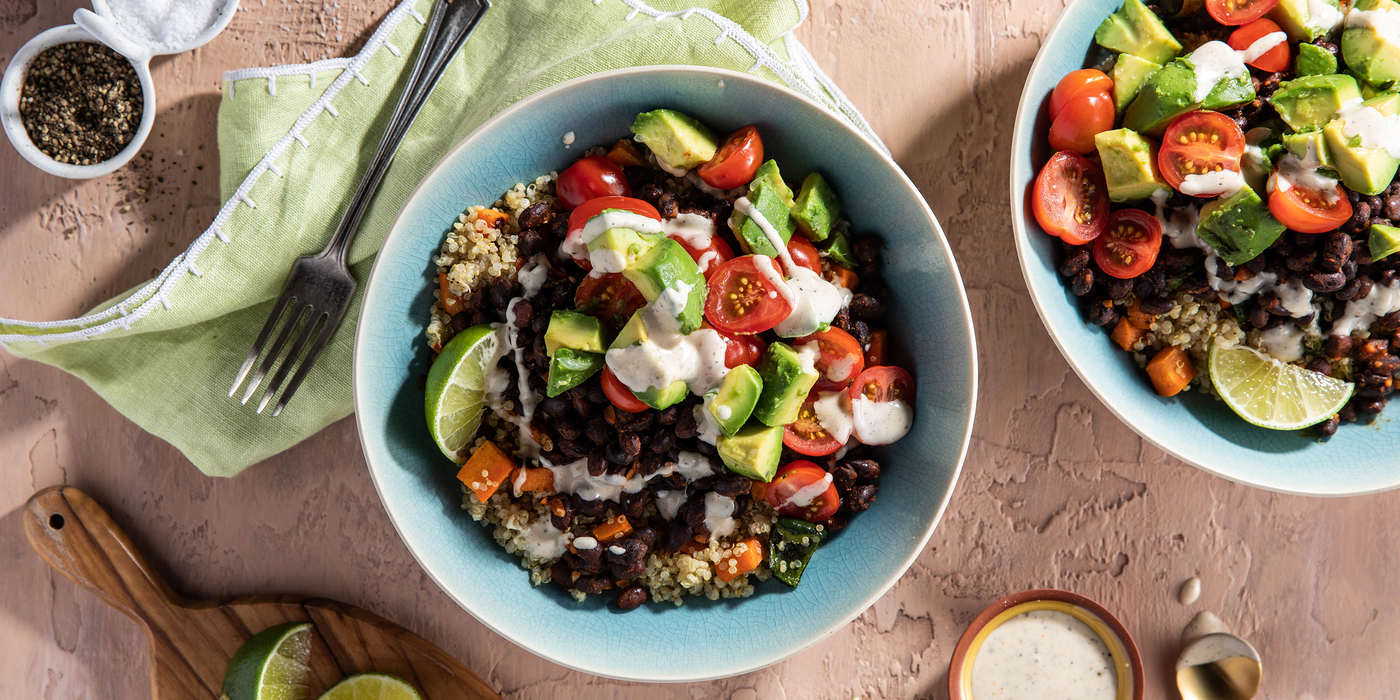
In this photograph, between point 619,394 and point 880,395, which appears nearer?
point 619,394

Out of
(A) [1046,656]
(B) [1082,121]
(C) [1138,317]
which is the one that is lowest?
(A) [1046,656]

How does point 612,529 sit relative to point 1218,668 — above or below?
above

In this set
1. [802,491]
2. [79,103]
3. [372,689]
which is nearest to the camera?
[802,491]

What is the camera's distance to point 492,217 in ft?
7.29

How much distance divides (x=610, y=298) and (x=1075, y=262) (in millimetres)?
1341

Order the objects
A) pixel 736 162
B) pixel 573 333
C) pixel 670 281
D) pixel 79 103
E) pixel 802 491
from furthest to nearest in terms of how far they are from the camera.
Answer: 1. pixel 79 103
2. pixel 802 491
3. pixel 736 162
4. pixel 573 333
5. pixel 670 281

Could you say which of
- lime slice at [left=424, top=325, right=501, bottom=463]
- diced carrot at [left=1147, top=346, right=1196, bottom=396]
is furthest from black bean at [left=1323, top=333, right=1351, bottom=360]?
lime slice at [left=424, top=325, right=501, bottom=463]

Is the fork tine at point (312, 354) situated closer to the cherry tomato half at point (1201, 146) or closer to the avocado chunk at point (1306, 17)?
the cherry tomato half at point (1201, 146)

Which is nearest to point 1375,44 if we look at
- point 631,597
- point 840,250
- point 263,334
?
point 840,250

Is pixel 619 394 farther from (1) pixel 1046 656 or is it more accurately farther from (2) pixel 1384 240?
(2) pixel 1384 240

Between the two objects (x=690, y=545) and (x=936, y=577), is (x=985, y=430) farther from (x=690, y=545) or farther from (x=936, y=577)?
(x=690, y=545)

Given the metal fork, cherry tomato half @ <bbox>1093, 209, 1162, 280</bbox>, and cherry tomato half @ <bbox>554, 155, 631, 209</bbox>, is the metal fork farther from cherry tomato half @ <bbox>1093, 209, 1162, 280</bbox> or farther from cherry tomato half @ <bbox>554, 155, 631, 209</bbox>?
cherry tomato half @ <bbox>1093, 209, 1162, 280</bbox>

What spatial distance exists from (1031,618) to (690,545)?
1261mm

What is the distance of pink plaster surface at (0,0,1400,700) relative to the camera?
2.62m
